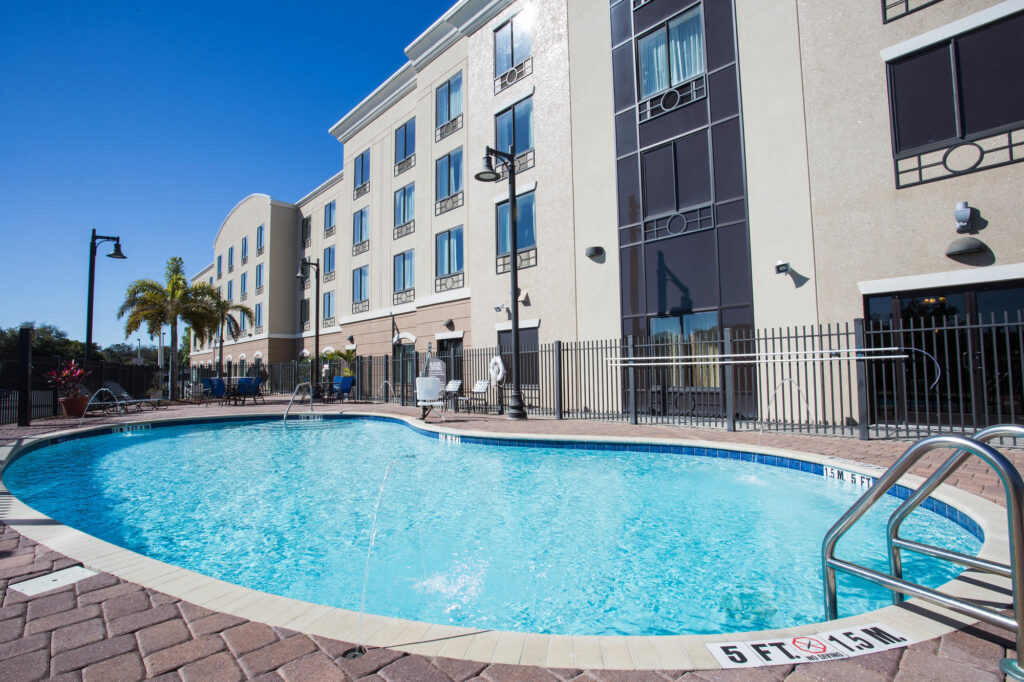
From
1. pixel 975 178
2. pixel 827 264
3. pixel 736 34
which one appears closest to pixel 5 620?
pixel 827 264

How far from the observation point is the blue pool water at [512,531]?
3.17 metres

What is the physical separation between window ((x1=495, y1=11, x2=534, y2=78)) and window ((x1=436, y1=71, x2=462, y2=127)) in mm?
2220

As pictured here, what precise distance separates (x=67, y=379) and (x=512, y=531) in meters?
15.6

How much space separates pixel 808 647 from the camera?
1954 mm

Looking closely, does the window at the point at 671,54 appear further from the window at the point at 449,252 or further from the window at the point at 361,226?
the window at the point at 361,226

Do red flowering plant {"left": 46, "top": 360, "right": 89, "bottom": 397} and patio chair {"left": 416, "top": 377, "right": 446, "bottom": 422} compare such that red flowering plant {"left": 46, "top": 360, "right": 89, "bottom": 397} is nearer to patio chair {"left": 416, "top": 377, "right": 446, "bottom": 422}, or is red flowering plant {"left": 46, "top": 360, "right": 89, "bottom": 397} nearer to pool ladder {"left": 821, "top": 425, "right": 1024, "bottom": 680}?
patio chair {"left": 416, "top": 377, "right": 446, "bottom": 422}

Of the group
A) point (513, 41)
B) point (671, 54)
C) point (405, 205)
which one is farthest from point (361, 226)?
point (671, 54)

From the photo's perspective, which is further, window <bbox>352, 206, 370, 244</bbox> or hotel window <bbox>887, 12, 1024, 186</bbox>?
window <bbox>352, 206, 370, 244</bbox>

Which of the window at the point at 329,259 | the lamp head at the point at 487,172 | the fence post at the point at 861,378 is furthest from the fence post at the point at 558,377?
the window at the point at 329,259

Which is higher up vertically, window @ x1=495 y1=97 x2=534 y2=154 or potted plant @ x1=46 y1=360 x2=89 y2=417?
window @ x1=495 y1=97 x2=534 y2=154

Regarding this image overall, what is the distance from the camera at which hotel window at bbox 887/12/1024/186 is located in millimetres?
7625

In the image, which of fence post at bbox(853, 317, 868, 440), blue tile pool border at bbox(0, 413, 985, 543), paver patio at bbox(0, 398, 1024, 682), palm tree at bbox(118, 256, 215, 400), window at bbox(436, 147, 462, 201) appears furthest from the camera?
palm tree at bbox(118, 256, 215, 400)

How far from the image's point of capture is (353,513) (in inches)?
202

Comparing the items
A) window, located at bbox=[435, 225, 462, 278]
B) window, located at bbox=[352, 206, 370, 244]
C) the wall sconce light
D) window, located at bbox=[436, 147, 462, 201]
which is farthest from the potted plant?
the wall sconce light
